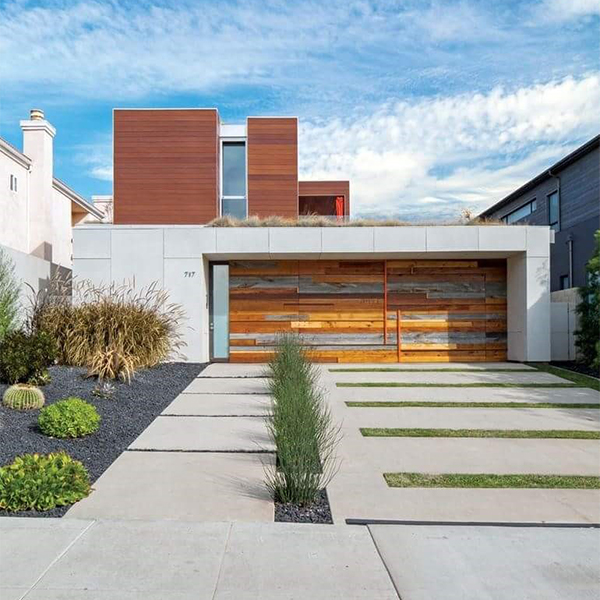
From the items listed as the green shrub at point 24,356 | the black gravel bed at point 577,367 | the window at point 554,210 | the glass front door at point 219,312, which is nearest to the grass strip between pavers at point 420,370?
the black gravel bed at point 577,367

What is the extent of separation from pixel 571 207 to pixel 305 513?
1937 centimetres

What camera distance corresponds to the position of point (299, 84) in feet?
30.6

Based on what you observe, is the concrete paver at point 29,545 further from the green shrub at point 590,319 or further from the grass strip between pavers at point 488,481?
the green shrub at point 590,319

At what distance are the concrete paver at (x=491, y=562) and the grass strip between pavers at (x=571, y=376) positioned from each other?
6.59m

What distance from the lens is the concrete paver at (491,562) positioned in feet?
8.41

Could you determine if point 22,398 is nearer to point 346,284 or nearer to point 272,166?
point 346,284

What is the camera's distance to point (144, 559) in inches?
111

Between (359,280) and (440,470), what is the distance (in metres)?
7.96

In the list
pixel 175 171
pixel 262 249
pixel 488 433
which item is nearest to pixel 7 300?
pixel 262 249

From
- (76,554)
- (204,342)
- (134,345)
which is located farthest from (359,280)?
(76,554)

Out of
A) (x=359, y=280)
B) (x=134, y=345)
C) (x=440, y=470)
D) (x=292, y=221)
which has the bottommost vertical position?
(x=440, y=470)

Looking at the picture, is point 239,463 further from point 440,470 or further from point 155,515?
point 440,470

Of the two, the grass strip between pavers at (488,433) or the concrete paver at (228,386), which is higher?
the concrete paver at (228,386)

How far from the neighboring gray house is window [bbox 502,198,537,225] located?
0.33 metres
